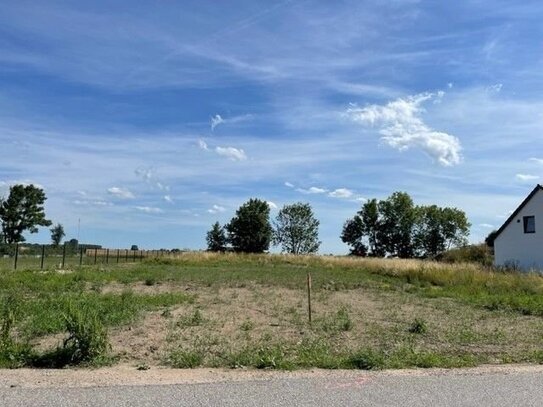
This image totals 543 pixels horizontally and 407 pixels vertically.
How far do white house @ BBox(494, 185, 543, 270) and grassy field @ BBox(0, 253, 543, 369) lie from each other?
17.0 metres

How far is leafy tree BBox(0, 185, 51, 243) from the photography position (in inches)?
3438

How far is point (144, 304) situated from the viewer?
14.6 metres

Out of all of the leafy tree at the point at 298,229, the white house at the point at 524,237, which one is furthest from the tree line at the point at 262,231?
the white house at the point at 524,237

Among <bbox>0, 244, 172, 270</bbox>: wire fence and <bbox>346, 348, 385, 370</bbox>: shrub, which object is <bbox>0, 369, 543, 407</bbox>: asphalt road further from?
<bbox>0, 244, 172, 270</bbox>: wire fence

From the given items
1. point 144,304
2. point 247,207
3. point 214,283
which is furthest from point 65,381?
point 247,207

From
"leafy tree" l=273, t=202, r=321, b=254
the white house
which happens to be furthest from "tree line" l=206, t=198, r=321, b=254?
the white house

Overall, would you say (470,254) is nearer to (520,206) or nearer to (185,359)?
(520,206)

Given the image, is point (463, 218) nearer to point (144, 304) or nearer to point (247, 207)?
point (247, 207)

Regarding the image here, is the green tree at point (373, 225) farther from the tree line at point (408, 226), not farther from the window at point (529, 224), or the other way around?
the window at point (529, 224)

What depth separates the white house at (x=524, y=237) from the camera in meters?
38.2

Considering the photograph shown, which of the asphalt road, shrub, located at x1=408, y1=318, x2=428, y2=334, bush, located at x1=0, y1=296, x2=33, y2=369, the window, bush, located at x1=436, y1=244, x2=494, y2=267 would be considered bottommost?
the asphalt road

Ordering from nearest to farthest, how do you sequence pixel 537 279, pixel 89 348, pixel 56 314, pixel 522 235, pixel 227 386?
pixel 227 386, pixel 89 348, pixel 56 314, pixel 537 279, pixel 522 235

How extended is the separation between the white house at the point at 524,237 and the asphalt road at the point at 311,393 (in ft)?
112

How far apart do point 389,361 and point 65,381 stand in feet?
15.0
